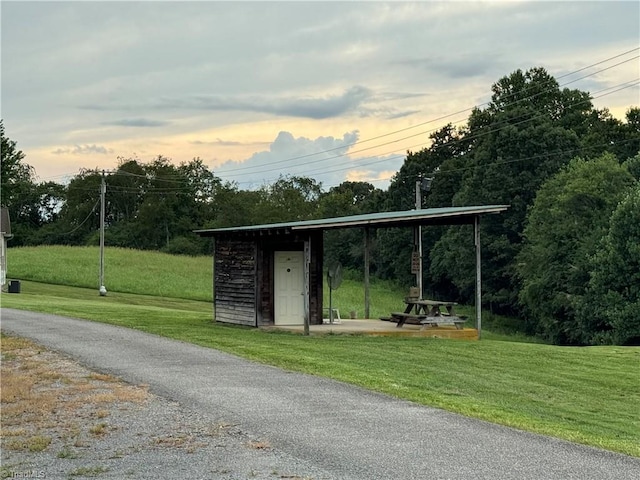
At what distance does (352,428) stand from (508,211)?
1844 inches

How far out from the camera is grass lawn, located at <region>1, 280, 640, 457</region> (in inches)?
425

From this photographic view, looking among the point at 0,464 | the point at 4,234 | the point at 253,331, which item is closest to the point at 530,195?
the point at 4,234

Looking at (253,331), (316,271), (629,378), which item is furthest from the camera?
(316,271)

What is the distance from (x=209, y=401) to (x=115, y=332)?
9.30 meters

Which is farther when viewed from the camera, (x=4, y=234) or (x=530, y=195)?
(x=530, y=195)

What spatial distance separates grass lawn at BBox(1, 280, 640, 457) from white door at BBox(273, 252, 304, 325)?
1292 millimetres

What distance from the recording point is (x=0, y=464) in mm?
7516

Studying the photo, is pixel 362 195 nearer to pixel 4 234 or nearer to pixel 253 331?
→ pixel 4 234

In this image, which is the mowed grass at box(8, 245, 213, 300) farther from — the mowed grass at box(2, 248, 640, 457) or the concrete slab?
the mowed grass at box(2, 248, 640, 457)

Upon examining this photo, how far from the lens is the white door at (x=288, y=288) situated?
22.5 meters

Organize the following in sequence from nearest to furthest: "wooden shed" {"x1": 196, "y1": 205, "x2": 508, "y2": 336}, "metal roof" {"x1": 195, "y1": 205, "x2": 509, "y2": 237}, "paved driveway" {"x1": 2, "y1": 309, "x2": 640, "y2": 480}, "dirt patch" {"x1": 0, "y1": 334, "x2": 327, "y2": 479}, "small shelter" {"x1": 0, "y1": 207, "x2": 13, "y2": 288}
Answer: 1. "dirt patch" {"x1": 0, "y1": 334, "x2": 327, "y2": 479}
2. "paved driveway" {"x1": 2, "y1": 309, "x2": 640, "y2": 480}
3. "metal roof" {"x1": 195, "y1": 205, "x2": 509, "y2": 237}
4. "wooden shed" {"x1": 196, "y1": 205, "x2": 508, "y2": 336}
5. "small shelter" {"x1": 0, "y1": 207, "x2": 13, "y2": 288}

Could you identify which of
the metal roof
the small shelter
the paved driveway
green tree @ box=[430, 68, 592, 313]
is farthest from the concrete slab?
green tree @ box=[430, 68, 592, 313]

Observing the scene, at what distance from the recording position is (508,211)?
178 feet

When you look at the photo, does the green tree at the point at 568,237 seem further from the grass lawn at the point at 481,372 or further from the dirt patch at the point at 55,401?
the dirt patch at the point at 55,401
